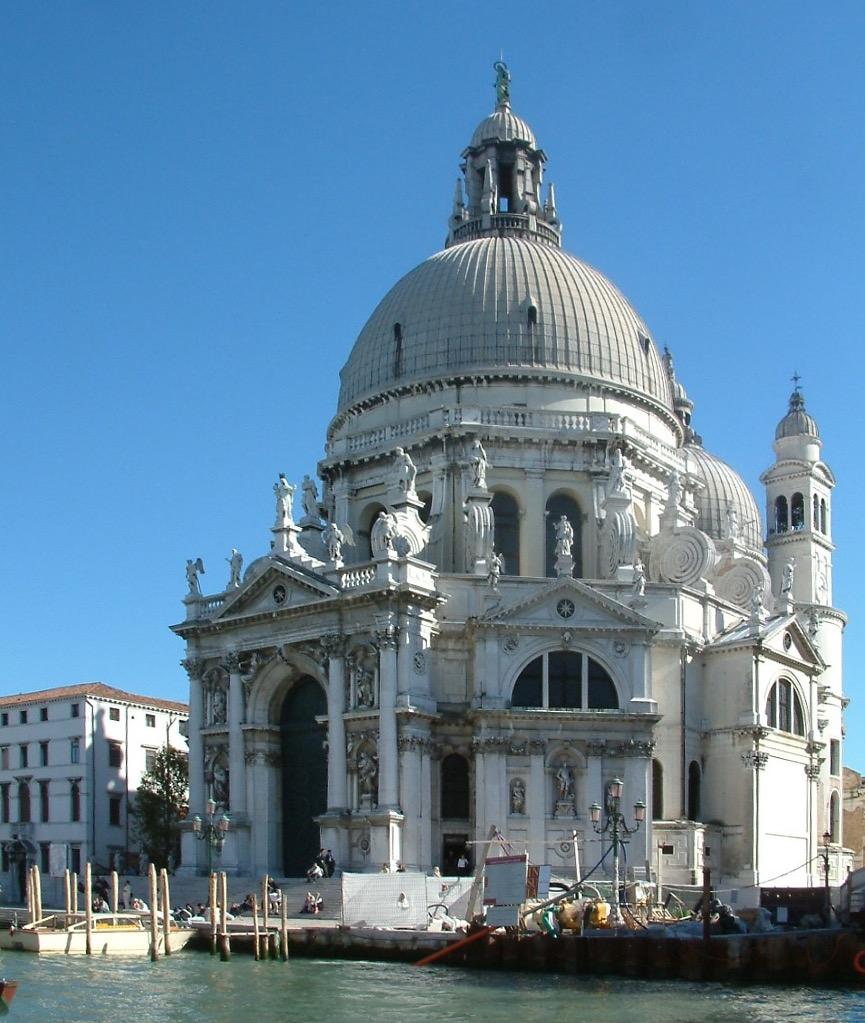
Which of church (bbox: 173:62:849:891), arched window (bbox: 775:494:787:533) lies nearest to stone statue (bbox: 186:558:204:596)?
church (bbox: 173:62:849:891)

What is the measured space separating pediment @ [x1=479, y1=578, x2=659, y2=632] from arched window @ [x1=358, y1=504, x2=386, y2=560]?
9.05 meters

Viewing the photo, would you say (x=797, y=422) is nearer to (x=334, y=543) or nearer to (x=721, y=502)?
(x=721, y=502)

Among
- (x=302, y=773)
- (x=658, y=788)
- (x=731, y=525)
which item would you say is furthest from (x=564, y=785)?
(x=731, y=525)

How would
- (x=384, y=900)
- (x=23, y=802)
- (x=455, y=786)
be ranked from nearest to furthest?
1. (x=384, y=900)
2. (x=455, y=786)
3. (x=23, y=802)

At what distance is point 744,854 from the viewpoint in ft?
158

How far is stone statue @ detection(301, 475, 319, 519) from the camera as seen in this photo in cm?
5466

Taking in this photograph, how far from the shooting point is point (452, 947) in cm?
3431

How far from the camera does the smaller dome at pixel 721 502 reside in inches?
2411

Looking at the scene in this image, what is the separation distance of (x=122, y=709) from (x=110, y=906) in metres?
17.6

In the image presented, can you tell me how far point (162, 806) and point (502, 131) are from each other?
2691 centimetres

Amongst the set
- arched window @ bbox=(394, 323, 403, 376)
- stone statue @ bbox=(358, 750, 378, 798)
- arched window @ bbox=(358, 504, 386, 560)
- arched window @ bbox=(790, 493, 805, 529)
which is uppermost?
arched window @ bbox=(394, 323, 403, 376)

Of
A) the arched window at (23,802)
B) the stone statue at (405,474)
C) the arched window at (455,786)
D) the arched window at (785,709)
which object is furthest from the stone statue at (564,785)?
the arched window at (23,802)

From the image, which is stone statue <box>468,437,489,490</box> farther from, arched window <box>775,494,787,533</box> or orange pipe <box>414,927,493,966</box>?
orange pipe <box>414,927,493,966</box>

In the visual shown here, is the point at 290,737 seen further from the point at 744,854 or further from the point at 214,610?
the point at 744,854
